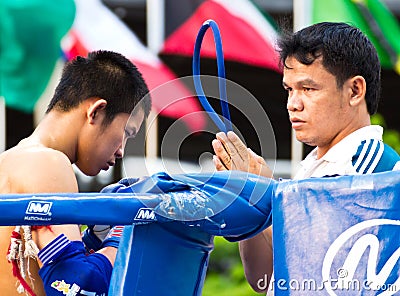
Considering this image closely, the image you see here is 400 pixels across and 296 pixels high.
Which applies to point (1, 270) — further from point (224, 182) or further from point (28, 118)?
point (28, 118)

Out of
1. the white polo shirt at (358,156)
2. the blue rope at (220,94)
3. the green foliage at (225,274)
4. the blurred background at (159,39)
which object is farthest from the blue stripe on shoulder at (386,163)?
the blurred background at (159,39)

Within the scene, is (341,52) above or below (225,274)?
above

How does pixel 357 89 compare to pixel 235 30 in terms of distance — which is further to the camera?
pixel 235 30

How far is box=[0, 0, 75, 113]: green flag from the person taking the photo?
7.14m

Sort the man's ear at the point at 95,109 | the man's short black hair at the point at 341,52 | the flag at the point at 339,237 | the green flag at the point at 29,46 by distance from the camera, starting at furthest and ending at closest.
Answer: the green flag at the point at 29,46 < the man's ear at the point at 95,109 < the man's short black hair at the point at 341,52 < the flag at the point at 339,237

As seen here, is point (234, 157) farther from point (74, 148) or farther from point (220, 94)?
point (74, 148)

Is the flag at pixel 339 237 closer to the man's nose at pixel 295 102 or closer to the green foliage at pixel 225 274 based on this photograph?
the man's nose at pixel 295 102

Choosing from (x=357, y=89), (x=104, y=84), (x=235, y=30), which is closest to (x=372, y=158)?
(x=357, y=89)

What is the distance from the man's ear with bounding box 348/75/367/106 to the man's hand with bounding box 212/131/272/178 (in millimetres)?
315

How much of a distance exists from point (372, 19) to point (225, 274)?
2556 millimetres

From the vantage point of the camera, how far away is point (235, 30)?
24.6 feet

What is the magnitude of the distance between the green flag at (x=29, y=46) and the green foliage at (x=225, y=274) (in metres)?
1.97

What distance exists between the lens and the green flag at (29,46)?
7137 millimetres

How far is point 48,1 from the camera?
7309 millimetres
